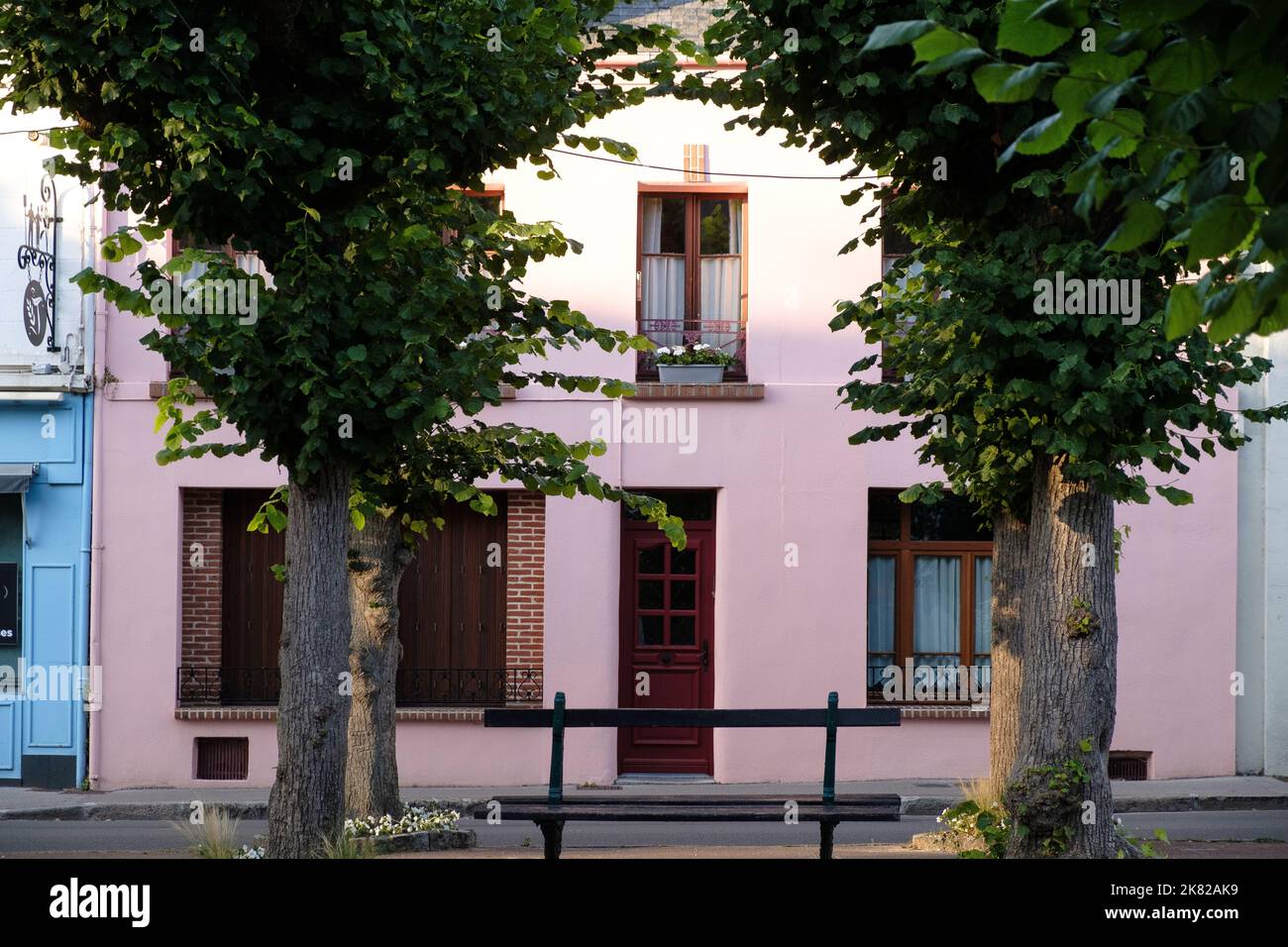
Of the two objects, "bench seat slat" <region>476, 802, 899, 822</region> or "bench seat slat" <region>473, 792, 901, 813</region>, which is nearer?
"bench seat slat" <region>476, 802, 899, 822</region>

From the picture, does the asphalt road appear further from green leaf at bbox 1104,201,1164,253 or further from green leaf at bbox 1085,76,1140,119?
green leaf at bbox 1085,76,1140,119

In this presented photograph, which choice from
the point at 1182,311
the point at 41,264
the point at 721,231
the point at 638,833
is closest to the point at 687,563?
the point at 721,231

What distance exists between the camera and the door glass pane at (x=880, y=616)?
52.8ft

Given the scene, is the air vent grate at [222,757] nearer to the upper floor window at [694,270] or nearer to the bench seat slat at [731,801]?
the upper floor window at [694,270]

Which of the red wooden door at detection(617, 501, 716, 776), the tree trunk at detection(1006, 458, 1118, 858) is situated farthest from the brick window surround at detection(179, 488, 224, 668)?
the tree trunk at detection(1006, 458, 1118, 858)

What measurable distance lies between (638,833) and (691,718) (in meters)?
4.04

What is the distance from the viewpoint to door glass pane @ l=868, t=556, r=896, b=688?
52.8 ft

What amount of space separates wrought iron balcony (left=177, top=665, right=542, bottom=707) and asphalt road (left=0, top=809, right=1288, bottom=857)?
2104mm

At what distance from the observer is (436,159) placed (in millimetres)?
7984

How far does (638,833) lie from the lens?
41.5ft

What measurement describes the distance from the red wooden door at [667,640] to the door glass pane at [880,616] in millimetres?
1798

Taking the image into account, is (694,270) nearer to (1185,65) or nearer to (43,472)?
(43,472)

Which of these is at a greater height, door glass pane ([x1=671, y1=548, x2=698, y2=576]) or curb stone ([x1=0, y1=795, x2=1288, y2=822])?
door glass pane ([x1=671, y1=548, x2=698, y2=576])

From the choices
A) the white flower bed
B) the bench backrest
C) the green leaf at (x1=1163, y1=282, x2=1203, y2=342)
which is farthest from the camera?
the white flower bed
